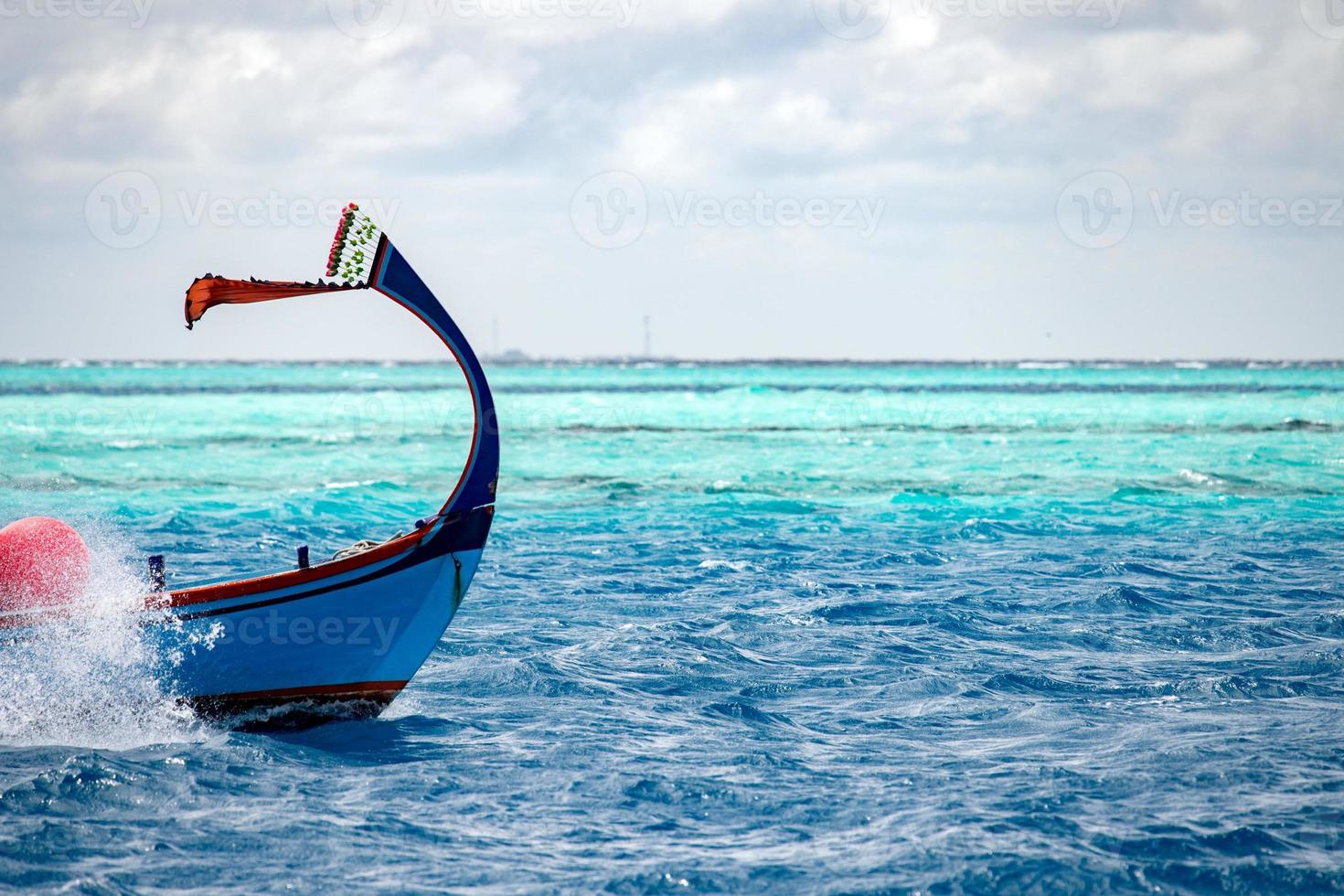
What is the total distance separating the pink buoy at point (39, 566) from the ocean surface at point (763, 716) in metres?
0.22

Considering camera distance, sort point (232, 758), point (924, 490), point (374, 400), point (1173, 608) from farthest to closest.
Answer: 1. point (374, 400)
2. point (924, 490)
3. point (1173, 608)
4. point (232, 758)

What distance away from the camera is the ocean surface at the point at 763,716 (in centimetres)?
716

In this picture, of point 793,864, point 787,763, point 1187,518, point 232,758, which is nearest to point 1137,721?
point 787,763

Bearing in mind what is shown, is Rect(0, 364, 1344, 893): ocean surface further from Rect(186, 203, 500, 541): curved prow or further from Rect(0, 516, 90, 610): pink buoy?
Rect(186, 203, 500, 541): curved prow

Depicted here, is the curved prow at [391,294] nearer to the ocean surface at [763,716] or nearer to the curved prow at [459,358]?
the curved prow at [459,358]

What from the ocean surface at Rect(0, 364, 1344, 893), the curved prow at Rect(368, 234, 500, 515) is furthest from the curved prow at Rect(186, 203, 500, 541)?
the ocean surface at Rect(0, 364, 1344, 893)

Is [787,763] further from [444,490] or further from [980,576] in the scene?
[444,490]

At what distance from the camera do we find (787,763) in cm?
873

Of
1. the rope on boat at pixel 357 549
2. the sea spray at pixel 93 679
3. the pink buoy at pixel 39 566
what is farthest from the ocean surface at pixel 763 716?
the rope on boat at pixel 357 549

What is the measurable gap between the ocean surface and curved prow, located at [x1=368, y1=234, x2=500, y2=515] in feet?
6.21

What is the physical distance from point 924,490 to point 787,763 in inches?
735

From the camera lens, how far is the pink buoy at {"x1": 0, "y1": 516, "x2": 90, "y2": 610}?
9086 millimetres

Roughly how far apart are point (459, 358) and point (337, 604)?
199 centimetres

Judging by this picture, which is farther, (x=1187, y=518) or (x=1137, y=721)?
(x=1187, y=518)
